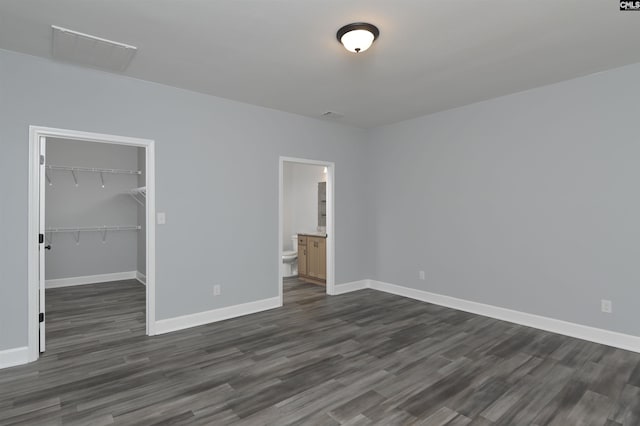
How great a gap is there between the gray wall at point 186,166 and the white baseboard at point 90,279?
3.46 metres

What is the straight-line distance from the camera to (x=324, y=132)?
17.4 ft

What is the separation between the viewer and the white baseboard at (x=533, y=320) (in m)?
3.34

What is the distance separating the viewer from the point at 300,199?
757cm

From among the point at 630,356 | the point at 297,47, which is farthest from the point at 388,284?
the point at 297,47

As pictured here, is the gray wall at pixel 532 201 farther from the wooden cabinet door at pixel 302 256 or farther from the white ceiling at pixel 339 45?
the wooden cabinet door at pixel 302 256

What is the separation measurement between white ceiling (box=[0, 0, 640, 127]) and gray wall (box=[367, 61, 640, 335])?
38 centimetres

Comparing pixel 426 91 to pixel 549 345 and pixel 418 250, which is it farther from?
pixel 549 345

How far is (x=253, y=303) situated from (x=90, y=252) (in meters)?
3.82

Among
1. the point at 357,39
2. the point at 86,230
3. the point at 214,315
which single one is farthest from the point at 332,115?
the point at 86,230

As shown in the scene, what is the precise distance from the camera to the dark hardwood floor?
2.26m

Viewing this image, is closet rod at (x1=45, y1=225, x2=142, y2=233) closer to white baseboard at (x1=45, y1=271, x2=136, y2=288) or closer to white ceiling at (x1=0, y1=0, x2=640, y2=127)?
white baseboard at (x1=45, y1=271, x2=136, y2=288)

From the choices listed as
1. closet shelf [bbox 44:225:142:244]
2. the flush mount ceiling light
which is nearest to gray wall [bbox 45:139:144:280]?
closet shelf [bbox 44:225:142:244]

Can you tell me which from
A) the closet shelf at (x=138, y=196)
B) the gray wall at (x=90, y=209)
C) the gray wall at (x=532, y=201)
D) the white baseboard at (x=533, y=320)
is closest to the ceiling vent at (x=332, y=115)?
the gray wall at (x=532, y=201)

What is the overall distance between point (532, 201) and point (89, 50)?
4742 mm
